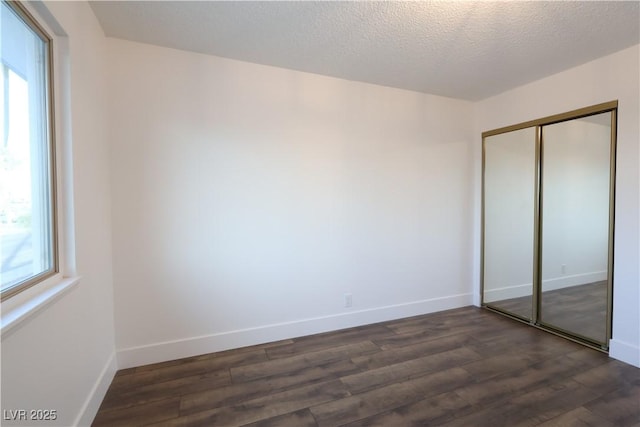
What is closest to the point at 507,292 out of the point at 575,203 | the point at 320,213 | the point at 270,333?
the point at 575,203

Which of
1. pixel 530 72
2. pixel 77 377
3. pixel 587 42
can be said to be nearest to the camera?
pixel 77 377

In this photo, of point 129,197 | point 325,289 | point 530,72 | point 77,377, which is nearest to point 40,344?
point 77,377

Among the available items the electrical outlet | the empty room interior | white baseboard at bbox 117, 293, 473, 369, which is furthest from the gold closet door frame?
the electrical outlet

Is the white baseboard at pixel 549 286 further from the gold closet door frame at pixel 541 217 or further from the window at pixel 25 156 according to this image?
the window at pixel 25 156

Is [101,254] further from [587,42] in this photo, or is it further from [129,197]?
[587,42]

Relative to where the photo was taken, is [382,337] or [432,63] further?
[382,337]

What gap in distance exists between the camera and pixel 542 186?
299cm

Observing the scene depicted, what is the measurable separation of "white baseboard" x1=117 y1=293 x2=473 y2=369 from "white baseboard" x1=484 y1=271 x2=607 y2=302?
1.25 ft

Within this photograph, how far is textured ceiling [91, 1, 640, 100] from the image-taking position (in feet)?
6.08

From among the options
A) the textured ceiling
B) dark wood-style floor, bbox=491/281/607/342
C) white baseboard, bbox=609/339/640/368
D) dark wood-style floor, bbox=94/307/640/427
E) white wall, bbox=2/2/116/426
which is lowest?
dark wood-style floor, bbox=94/307/640/427

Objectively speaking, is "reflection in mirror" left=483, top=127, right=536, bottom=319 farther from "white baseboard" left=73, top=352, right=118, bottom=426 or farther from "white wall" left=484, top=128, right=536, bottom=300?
"white baseboard" left=73, top=352, right=118, bottom=426

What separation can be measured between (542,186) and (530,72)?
3.77 ft

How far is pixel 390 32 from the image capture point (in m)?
2.12

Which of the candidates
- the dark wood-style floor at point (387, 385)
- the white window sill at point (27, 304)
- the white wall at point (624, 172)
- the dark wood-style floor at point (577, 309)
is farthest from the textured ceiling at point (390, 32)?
the dark wood-style floor at point (387, 385)
